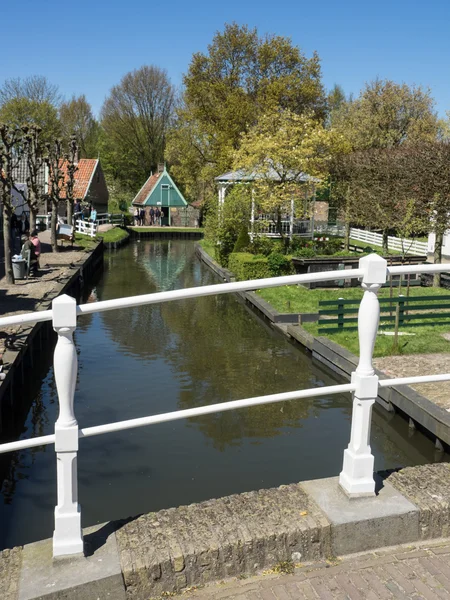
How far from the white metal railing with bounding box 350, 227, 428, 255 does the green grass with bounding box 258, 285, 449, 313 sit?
33.6 ft

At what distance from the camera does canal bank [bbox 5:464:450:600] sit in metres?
2.53

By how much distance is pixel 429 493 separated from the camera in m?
3.19

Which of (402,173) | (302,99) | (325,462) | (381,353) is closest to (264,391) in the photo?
(381,353)

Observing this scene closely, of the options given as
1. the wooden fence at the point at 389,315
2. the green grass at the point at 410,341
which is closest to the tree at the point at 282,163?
the wooden fence at the point at 389,315

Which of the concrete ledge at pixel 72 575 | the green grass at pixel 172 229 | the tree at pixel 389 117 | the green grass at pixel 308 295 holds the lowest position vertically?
the green grass at pixel 308 295

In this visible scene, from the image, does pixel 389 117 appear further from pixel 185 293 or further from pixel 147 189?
pixel 185 293

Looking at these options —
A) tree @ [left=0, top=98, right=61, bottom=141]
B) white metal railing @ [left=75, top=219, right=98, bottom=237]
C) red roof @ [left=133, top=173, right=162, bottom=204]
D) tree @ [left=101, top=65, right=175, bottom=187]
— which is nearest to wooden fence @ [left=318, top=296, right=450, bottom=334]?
white metal railing @ [left=75, top=219, right=98, bottom=237]

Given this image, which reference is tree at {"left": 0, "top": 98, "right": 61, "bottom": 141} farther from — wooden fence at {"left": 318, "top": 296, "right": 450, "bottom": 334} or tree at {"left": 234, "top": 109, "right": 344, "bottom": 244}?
wooden fence at {"left": 318, "top": 296, "right": 450, "bottom": 334}

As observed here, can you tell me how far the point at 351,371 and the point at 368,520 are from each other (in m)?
6.57

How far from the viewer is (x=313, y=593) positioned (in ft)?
8.57

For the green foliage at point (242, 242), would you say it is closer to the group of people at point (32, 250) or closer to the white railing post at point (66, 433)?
the group of people at point (32, 250)

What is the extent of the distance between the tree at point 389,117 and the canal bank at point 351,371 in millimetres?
24032

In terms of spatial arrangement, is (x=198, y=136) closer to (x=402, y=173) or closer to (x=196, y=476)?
(x=402, y=173)

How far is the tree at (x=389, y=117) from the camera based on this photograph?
3809 centimetres
